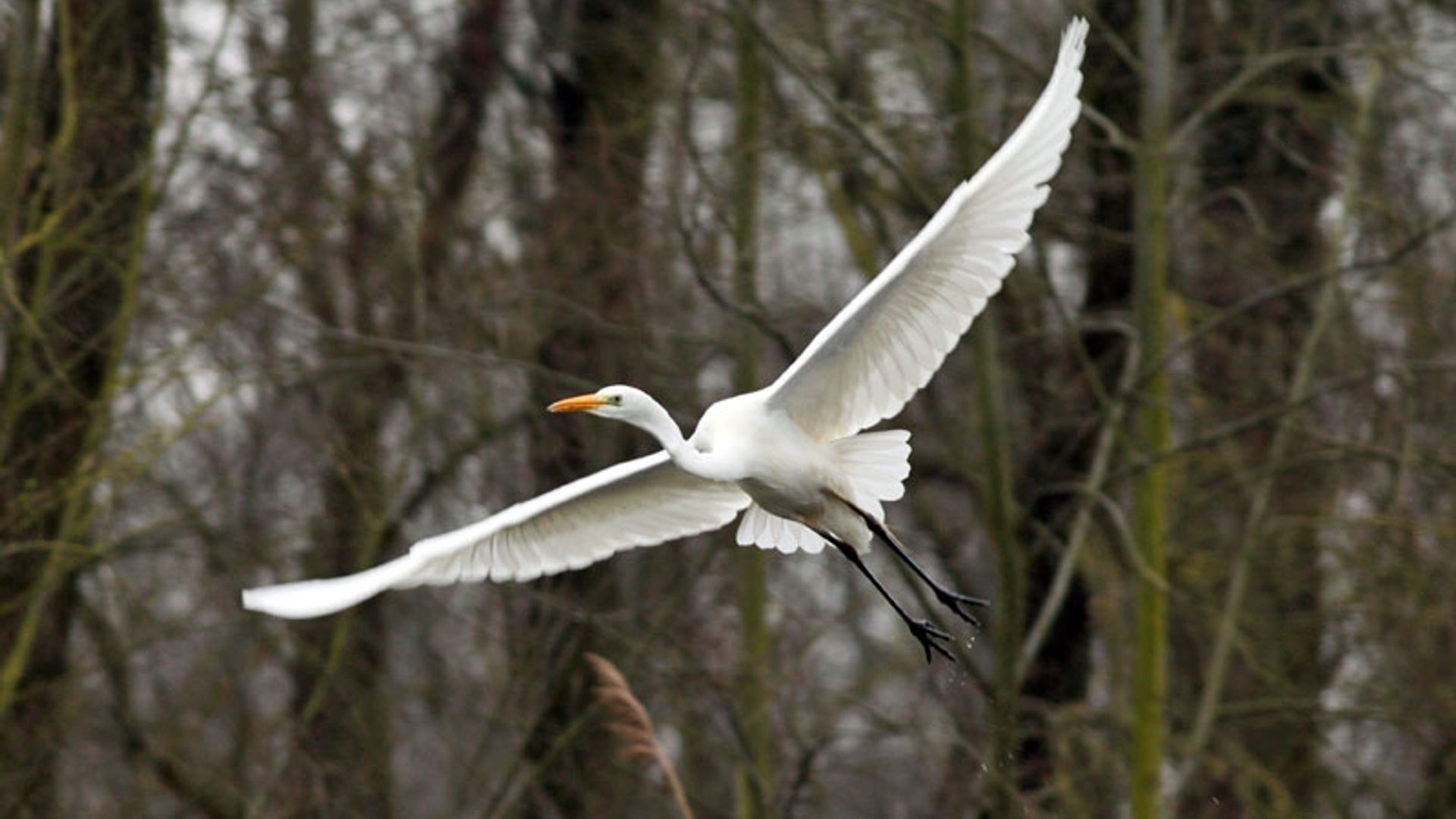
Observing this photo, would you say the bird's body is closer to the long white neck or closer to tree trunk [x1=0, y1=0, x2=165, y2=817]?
the long white neck

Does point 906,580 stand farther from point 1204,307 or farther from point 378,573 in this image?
point 378,573

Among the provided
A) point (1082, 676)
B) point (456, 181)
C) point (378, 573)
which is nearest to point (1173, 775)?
point (1082, 676)

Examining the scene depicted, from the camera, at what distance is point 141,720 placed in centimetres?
1348

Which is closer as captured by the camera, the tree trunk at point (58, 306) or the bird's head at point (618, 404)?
the bird's head at point (618, 404)

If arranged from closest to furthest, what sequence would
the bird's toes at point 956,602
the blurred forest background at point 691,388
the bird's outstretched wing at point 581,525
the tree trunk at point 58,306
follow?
the bird's outstretched wing at point 581,525 → the bird's toes at point 956,602 → the tree trunk at point 58,306 → the blurred forest background at point 691,388

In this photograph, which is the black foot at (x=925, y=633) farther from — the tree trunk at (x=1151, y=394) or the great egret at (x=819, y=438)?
the tree trunk at (x=1151, y=394)

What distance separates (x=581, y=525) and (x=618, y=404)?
3.41 ft

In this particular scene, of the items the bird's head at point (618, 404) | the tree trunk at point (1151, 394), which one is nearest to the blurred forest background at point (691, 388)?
the tree trunk at point (1151, 394)

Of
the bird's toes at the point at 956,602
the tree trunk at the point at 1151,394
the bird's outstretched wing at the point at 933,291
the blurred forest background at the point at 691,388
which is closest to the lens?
the bird's outstretched wing at the point at 933,291

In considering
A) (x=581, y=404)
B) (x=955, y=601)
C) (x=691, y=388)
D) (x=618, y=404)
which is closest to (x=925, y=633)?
(x=955, y=601)

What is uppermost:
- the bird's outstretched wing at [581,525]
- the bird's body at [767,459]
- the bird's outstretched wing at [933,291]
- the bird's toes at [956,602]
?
the bird's outstretched wing at [933,291]

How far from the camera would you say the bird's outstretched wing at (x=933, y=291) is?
22.3 ft

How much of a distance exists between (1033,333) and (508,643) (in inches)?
138

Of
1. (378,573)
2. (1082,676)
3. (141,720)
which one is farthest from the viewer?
(1082,676)
